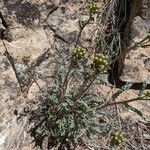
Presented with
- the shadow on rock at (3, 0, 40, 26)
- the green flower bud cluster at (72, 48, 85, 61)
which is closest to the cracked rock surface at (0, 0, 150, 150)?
the shadow on rock at (3, 0, 40, 26)

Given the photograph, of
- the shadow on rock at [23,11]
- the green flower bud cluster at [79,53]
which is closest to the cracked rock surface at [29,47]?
the shadow on rock at [23,11]

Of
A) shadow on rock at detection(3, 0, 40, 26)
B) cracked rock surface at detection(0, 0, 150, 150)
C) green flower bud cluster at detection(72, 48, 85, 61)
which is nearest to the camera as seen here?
green flower bud cluster at detection(72, 48, 85, 61)

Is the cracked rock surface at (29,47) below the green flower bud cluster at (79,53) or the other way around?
below

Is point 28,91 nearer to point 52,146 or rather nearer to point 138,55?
point 52,146

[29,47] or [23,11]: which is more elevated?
Answer: [23,11]

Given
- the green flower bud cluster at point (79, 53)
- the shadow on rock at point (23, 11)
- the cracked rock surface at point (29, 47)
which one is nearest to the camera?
the green flower bud cluster at point (79, 53)

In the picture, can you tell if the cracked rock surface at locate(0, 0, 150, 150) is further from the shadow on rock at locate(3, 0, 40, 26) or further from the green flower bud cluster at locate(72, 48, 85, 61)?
the green flower bud cluster at locate(72, 48, 85, 61)

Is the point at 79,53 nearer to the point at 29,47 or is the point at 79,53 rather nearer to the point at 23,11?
the point at 29,47

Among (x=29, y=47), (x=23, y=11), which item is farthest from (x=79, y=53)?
(x=23, y=11)

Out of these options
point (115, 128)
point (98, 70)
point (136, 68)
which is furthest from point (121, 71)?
point (98, 70)

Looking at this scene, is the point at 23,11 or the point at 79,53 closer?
the point at 79,53

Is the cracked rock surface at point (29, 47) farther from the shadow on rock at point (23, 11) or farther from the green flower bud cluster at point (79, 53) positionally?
the green flower bud cluster at point (79, 53)
